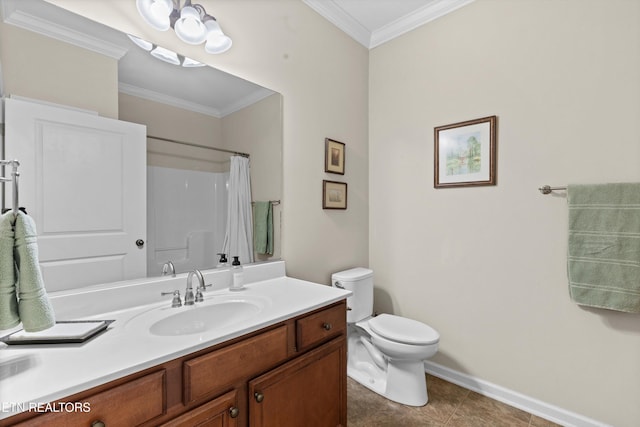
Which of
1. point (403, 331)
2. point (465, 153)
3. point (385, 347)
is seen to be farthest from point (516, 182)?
point (385, 347)

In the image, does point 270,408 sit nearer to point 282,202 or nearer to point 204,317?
point 204,317

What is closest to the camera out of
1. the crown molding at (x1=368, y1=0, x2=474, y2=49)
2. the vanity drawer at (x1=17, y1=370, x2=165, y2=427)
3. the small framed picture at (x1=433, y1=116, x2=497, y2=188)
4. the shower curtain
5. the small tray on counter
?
the vanity drawer at (x1=17, y1=370, x2=165, y2=427)

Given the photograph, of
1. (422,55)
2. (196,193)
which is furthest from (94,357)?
(422,55)

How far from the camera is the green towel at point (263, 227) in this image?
1745 mm

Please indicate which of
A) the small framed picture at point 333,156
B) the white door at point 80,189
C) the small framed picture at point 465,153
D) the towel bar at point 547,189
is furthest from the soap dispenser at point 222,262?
the towel bar at point 547,189

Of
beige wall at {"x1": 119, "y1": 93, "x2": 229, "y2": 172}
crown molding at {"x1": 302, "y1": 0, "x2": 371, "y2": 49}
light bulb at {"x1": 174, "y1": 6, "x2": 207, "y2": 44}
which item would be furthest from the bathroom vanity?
crown molding at {"x1": 302, "y1": 0, "x2": 371, "y2": 49}

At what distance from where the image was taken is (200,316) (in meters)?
1.25

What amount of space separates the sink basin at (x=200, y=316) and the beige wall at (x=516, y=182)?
4.73 ft

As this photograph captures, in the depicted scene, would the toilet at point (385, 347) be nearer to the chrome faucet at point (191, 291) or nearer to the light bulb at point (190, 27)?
the chrome faucet at point (191, 291)

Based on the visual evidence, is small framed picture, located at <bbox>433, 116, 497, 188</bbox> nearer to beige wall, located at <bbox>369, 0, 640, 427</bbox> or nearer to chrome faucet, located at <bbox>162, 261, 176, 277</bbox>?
beige wall, located at <bbox>369, 0, 640, 427</bbox>

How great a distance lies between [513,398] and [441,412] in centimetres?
48

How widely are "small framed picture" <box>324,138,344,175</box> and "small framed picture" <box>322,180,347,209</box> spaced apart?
0.10 m

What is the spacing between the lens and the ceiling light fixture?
51.3 inches

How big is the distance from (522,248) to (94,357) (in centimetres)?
212
